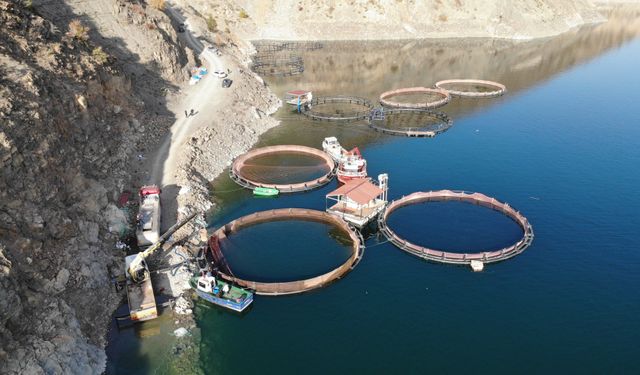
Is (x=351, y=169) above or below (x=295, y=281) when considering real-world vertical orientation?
above

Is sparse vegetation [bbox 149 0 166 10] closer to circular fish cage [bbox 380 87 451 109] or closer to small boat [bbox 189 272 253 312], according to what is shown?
circular fish cage [bbox 380 87 451 109]

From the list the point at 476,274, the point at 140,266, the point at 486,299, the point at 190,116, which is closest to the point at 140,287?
the point at 140,266

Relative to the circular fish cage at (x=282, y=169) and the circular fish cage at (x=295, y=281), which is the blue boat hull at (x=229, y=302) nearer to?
the circular fish cage at (x=295, y=281)

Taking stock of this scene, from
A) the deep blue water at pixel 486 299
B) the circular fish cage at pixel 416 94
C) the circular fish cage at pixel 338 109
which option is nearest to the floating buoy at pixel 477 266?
the deep blue water at pixel 486 299

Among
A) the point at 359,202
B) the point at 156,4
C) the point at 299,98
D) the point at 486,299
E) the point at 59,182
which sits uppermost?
the point at 156,4

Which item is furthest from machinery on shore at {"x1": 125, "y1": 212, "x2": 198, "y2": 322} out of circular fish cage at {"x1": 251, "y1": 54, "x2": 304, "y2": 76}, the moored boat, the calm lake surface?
circular fish cage at {"x1": 251, "y1": 54, "x2": 304, "y2": 76}

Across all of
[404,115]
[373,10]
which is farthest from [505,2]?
[404,115]

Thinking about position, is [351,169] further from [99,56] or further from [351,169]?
[99,56]
